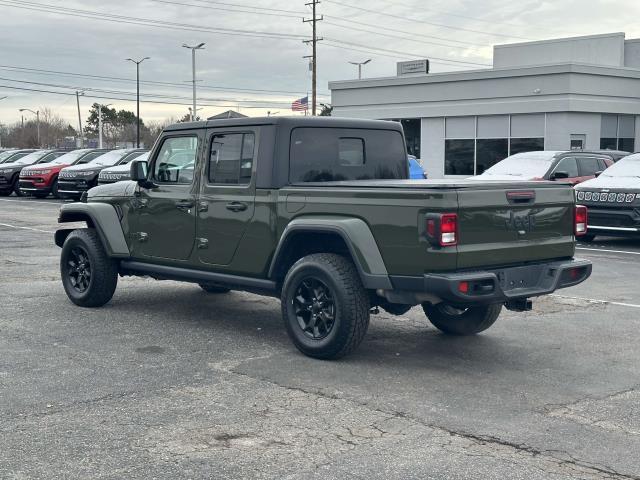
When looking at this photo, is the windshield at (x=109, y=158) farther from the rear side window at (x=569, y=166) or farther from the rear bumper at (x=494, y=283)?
the rear bumper at (x=494, y=283)

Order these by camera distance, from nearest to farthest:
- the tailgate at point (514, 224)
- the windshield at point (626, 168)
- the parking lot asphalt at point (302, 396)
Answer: the parking lot asphalt at point (302, 396)
the tailgate at point (514, 224)
the windshield at point (626, 168)

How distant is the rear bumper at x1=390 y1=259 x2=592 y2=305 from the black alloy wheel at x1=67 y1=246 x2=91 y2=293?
12.8 ft

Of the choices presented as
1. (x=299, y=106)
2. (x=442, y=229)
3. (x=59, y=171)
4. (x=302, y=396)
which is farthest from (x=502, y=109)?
(x=302, y=396)

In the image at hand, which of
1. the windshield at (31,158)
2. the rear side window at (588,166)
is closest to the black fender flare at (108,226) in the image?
the rear side window at (588,166)

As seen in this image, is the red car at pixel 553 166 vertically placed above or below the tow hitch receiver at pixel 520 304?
above

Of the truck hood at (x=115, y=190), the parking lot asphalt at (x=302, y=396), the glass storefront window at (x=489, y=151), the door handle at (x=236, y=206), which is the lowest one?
the parking lot asphalt at (x=302, y=396)

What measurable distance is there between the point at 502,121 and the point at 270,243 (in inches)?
1230

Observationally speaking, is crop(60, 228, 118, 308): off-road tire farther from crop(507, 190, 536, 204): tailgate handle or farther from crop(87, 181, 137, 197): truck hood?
crop(507, 190, 536, 204): tailgate handle

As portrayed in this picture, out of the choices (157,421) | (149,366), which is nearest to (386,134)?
(149,366)

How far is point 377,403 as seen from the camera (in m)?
5.66

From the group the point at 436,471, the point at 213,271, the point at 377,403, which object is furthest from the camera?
the point at 213,271

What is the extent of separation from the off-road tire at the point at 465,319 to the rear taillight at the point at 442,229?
1.57 m

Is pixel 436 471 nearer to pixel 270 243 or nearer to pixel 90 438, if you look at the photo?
pixel 90 438

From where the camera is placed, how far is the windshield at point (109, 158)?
27.4 meters
